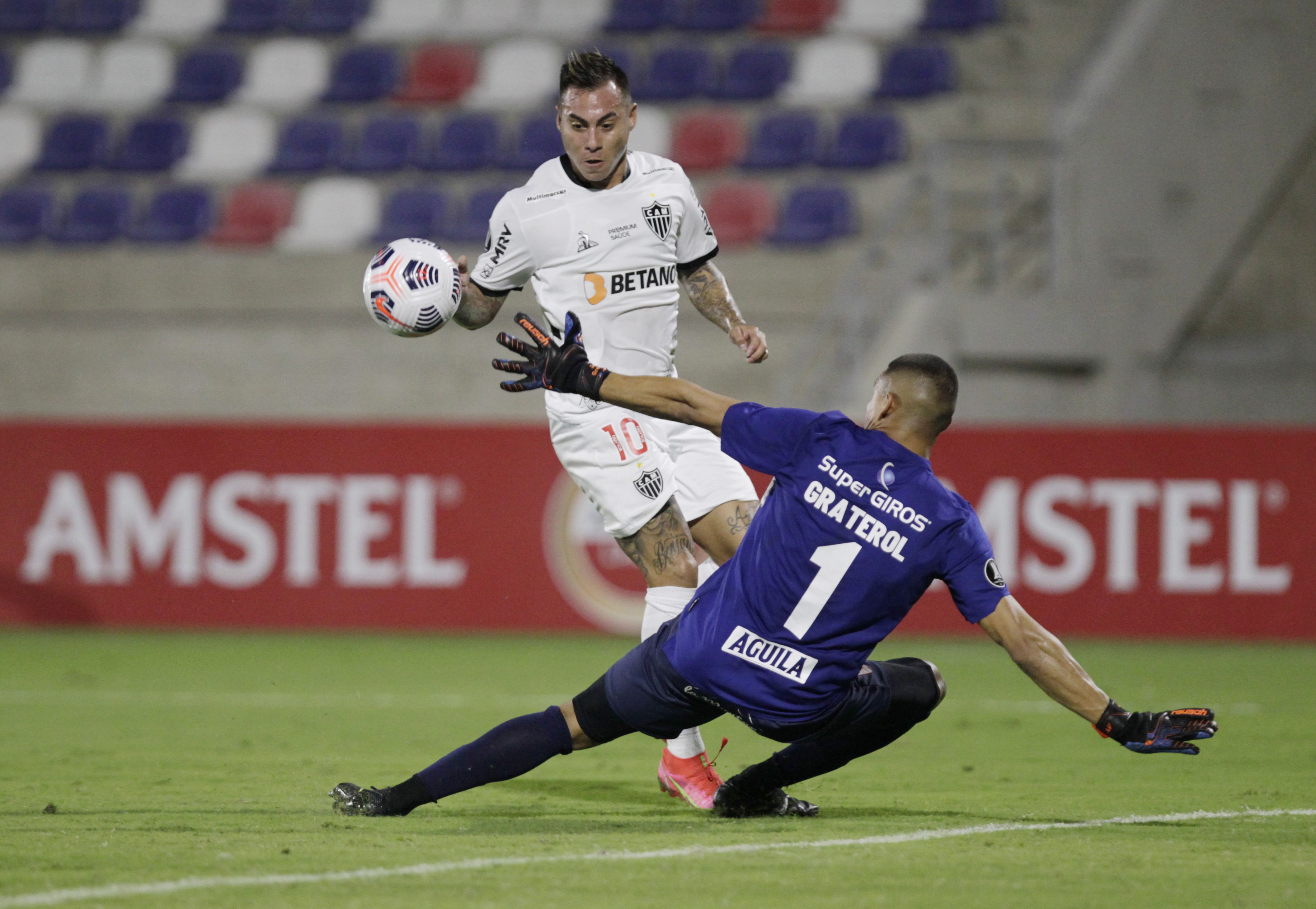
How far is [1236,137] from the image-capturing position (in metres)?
14.7

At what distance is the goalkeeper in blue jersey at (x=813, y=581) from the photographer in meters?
4.66

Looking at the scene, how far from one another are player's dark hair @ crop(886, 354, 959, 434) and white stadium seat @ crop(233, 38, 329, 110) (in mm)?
15213

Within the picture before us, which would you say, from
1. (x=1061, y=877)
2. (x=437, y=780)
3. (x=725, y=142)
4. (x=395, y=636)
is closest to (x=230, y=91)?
(x=725, y=142)

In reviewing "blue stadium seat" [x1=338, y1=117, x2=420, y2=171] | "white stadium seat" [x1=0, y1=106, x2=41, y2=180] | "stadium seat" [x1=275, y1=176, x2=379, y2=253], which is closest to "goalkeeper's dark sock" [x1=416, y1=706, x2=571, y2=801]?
"stadium seat" [x1=275, y1=176, x2=379, y2=253]

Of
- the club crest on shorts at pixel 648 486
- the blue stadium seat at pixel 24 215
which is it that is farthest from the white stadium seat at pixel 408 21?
the club crest on shorts at pixel 648 486

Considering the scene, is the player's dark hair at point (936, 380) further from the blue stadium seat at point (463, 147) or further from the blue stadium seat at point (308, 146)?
the blue stadium seat at point (308, 146)

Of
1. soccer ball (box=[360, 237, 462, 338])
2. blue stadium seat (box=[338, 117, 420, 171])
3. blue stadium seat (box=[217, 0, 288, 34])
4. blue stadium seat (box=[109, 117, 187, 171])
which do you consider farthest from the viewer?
blue stadium seat (box=[217, 0, 288, 34])

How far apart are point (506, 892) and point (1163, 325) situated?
11.8 meters

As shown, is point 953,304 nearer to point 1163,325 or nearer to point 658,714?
point 1163,325

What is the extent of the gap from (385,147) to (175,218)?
2295mm

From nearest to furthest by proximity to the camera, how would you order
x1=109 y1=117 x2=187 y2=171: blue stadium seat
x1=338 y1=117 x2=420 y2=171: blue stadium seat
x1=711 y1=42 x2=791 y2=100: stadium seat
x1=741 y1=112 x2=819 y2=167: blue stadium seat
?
x1=741 y1=112 x2=819 y2=167: blue stadium seat, x1=338 y1=117 x2=420 y2=171: blue stadium seat, x1=711 y1=42 x2=791 y2=100: stadium seat, x1=109 y1=117 x2=187 y2=171: blue stadium seat

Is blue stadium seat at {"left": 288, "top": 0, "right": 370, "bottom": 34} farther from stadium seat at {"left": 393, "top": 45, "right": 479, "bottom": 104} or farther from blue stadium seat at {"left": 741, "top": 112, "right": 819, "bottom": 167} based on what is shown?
blue stadium seat at {"left": 741, "top": 112, "right": 819, "bottom": 167}

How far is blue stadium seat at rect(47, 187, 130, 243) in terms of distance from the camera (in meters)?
17.4

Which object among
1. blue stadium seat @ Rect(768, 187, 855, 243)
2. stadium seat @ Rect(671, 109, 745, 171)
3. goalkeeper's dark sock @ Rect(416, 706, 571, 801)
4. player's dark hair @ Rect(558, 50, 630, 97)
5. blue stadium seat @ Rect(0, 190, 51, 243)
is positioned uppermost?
stadium seat @ Rect(671, 109, 745, 171)
